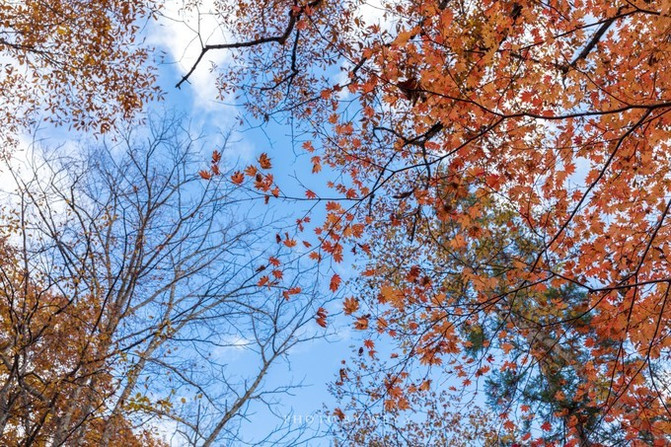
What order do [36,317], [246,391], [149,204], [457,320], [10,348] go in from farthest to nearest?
[149,204]
[246,391]
[36,317]
[10,348]
[457,320]

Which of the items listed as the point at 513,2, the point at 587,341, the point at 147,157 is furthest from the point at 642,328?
the point at 147,157

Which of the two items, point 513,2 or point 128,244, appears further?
point 128,244

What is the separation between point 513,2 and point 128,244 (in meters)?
7.30

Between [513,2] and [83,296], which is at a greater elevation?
[513,2]

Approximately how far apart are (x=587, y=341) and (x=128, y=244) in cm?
746

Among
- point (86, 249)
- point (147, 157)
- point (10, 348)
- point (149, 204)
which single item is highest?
point (147, 157)

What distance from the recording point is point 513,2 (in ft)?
22.1

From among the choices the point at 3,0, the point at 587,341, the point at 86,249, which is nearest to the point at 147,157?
the point at 86,249

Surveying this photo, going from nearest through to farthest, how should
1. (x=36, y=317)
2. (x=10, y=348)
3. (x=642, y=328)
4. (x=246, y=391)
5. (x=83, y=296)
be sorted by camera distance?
(x=642, y=328) → (x=10, y=348) → (x=36, y=317) → (x=83, y=296) → (x=246, y=391)

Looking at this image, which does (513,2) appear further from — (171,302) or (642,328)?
(171,302)

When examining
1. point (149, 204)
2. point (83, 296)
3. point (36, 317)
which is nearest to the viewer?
point (36, 317)

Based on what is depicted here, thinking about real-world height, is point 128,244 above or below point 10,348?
above

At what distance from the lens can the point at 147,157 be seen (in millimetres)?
10078

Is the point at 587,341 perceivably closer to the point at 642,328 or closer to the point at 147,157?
the point at 642,328
